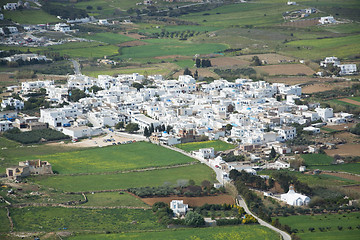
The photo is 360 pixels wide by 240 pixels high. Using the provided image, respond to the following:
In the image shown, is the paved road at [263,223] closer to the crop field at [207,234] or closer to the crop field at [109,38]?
the crop field at [207,234]

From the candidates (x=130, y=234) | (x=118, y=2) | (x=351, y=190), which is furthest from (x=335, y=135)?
(x=118, y=2)

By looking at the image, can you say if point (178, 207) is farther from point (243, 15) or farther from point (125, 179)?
point (243, 15)

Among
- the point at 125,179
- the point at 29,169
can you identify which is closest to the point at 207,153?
the point at 125,179

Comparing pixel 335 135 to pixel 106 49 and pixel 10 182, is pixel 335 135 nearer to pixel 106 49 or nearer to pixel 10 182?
pixel 10 182

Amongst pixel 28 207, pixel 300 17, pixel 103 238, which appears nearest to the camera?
pixel 103 238

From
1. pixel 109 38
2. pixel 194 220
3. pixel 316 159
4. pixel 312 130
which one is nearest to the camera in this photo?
pixel 194 220
